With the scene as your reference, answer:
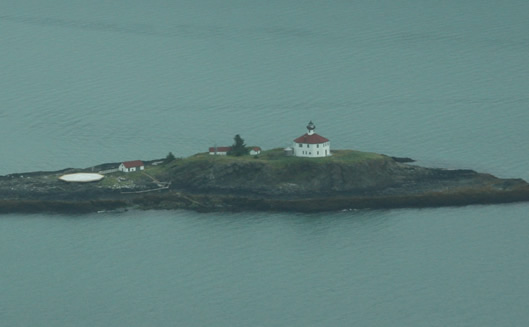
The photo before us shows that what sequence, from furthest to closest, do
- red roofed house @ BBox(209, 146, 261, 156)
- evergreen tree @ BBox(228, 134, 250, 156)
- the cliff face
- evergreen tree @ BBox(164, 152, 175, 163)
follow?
evergreen tree @ BBox(164, 152, 175, 163), red roofed house @ BBox(209, 146, 261, 156), evergreen tree @ BBox(228, 134, 250, 156), the cliff face

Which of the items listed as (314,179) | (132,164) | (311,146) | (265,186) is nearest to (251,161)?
(265,186)

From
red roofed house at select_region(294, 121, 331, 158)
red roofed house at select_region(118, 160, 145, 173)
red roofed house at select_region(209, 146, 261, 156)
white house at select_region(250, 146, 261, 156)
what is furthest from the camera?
red roofed house at select_region(209, 146, 261, 156)

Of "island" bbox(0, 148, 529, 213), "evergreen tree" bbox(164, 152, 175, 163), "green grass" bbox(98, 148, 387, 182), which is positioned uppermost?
"evergreen tree" bbox(164, 152, 175, 163)

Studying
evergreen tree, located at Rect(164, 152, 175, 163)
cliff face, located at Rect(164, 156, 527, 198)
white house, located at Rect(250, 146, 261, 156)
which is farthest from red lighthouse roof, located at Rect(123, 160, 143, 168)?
white house, located at Rect(250, 146, 261, 156)

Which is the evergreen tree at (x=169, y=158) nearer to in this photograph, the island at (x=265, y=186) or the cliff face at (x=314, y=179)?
the island at (x=265, y=186)

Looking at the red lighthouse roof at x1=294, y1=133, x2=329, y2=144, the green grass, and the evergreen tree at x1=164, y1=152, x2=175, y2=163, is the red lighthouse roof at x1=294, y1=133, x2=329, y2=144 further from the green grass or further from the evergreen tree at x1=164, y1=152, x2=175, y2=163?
the evergreen tree at x1=164, y1=152, x2=175, y2=163

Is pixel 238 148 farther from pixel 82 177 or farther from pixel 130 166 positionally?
pixel 82 177
